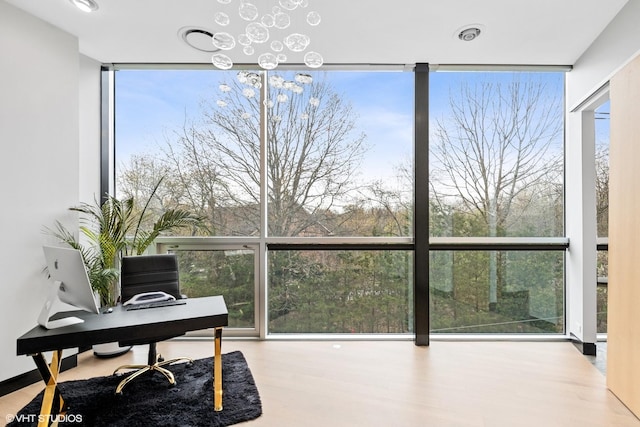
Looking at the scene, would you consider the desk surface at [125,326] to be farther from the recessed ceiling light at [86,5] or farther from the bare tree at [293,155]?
the recessed ceiling light at [86,5]

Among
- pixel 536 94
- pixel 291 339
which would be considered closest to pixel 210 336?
pixel 291 339

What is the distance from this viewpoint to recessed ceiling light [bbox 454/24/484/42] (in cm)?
276

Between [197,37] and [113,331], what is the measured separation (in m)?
2.57

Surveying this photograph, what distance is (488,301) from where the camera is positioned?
11.9 ft

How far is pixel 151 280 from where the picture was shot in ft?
9.27

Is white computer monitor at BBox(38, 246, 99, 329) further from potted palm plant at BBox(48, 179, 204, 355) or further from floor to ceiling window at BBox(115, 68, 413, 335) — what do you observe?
floor to ceiling window at BBox(115, 68, 413, 335)

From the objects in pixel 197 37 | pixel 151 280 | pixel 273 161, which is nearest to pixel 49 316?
pixel 151 280

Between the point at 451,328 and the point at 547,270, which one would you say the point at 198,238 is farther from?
the point at 547,270

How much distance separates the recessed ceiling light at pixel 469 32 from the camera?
9.06 ft

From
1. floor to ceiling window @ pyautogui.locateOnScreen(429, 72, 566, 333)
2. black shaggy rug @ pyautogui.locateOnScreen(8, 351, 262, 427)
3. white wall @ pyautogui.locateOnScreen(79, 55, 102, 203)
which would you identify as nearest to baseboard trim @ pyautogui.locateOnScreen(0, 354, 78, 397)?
black shaggy rug @ pyautogui.locateOnScreen(8, 351, 262, 427)

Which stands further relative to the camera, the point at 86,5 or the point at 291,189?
the point at 291,189

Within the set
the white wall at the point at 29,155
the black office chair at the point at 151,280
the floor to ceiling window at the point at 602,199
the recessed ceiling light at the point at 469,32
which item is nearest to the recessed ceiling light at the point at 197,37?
the white wall at the point at 29,155

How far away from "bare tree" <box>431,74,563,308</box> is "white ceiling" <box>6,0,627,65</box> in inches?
15.0

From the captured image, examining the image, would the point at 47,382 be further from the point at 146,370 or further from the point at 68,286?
the point at 146,370
